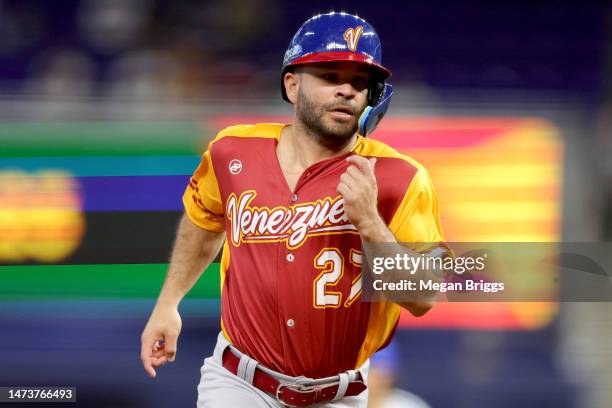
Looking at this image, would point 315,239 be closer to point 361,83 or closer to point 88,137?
point 361,83

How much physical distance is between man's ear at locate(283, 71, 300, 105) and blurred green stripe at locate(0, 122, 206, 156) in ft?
5.95

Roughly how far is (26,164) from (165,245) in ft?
2.66

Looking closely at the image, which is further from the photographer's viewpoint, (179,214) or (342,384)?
(179,214)

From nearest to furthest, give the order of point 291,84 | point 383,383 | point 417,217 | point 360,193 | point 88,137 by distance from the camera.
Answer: point 360,193, point 417,217, point 291,84, point 383,383, point 88,137

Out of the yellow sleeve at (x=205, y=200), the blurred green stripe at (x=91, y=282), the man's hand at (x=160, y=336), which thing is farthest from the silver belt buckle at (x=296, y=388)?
the blurred green stripe at (x=91, y=282)

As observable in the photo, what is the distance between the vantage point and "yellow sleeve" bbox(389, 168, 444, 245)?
8.17 ft

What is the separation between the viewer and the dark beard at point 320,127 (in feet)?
8.39

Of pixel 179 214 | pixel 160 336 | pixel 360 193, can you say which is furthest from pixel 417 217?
pixel 179 214

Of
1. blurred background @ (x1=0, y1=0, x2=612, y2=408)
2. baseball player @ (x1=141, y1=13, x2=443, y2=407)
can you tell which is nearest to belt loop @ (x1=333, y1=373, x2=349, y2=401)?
baseball player @ (x1=141, y1=13, x2=443, y2=407)

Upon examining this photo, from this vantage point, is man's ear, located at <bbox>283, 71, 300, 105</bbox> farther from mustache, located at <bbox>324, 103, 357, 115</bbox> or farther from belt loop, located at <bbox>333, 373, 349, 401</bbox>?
belt loop, located at <bbox>333, 373, 349, 401</bbox>

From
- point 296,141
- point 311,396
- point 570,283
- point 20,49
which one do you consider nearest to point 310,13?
point 20,49

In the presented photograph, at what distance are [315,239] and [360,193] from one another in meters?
0.28

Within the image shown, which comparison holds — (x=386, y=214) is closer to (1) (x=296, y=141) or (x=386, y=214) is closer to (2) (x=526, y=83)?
(1) (x=296, y=141)

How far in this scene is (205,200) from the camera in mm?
2836
